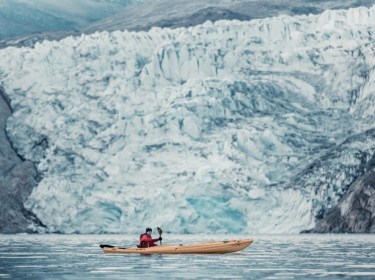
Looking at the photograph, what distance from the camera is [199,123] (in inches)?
2474

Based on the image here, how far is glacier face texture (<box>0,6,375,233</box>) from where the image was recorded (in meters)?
56.6

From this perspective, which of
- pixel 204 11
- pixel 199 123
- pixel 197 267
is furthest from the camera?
pixel 204 11

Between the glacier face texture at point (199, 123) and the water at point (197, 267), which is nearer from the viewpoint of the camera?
the water at point (197, 267)

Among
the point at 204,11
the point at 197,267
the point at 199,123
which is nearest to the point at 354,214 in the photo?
the point at 199,123

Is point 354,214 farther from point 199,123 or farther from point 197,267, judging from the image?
point 197,267

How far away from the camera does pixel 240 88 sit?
64.9m

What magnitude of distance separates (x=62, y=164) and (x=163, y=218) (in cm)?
1107

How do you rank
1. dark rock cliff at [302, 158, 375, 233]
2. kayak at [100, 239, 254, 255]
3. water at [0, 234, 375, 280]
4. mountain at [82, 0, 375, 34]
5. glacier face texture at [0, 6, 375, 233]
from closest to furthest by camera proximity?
water at [0, 234, 375, 280]
kayak at [100, 239, 254, 255]
dark rock cliff at [302, 158, 375, 233]
glacier face texture at [0, 6, 375, 233]
mountain at [82, 0, 375, 34]

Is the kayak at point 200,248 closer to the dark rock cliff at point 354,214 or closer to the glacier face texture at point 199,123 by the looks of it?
the glacier face texture at point 199,123

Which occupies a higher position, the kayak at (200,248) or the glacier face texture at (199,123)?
the glacier face texture at (199,123)

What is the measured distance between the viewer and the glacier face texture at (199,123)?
186 feet

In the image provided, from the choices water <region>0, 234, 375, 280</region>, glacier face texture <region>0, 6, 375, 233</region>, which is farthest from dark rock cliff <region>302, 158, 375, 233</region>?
water <region>0, 234, 375, 280</region>

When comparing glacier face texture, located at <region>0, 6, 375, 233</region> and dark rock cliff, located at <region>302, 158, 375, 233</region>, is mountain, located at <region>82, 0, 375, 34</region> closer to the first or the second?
glacier face texture, located at <region>0, 6, 375, 233</region>

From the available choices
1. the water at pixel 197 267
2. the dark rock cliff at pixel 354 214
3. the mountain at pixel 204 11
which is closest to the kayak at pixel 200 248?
the water at pixel 197 267
